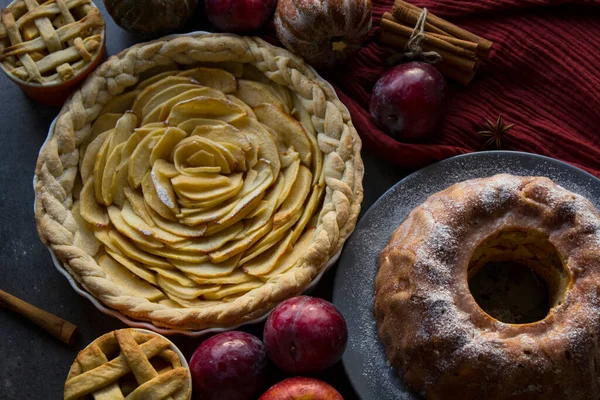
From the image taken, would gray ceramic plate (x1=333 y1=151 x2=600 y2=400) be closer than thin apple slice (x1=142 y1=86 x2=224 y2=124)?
Yes

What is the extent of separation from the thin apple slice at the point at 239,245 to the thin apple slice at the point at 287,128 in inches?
9.8

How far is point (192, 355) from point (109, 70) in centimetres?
87

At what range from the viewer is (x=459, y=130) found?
232 cm

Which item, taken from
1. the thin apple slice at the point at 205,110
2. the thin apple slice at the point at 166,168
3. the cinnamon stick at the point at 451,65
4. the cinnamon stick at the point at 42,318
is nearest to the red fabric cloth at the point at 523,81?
the cinnamon stick at the point at 451,65

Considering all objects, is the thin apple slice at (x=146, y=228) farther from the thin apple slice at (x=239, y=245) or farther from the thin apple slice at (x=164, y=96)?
the thin apple slice at (x=164, y=96)

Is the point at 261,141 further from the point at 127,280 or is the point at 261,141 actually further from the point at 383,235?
the point at 127,280

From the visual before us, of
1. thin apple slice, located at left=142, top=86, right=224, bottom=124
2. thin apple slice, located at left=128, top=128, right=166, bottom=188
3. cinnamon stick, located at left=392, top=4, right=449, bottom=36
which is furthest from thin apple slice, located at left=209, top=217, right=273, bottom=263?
cinnamon stick, located at left=392, top=4, right=449, bottom=36

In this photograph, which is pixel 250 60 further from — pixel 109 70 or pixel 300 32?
pixel 109 70

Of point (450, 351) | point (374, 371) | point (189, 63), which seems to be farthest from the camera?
point (189, 63)

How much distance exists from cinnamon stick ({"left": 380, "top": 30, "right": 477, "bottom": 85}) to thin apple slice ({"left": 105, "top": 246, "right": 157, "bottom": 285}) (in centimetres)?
104

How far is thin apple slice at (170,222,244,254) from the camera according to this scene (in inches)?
81.3

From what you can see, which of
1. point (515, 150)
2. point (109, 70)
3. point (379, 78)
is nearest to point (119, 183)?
point (109, 70)

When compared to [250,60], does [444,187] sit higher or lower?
lower

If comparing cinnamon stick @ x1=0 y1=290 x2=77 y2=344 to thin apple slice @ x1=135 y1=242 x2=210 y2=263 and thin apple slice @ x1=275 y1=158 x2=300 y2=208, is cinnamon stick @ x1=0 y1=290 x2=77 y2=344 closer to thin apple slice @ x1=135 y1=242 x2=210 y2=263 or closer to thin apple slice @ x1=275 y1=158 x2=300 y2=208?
thin apple slice @ x1=135 y1=242 x2=210 y2=263
